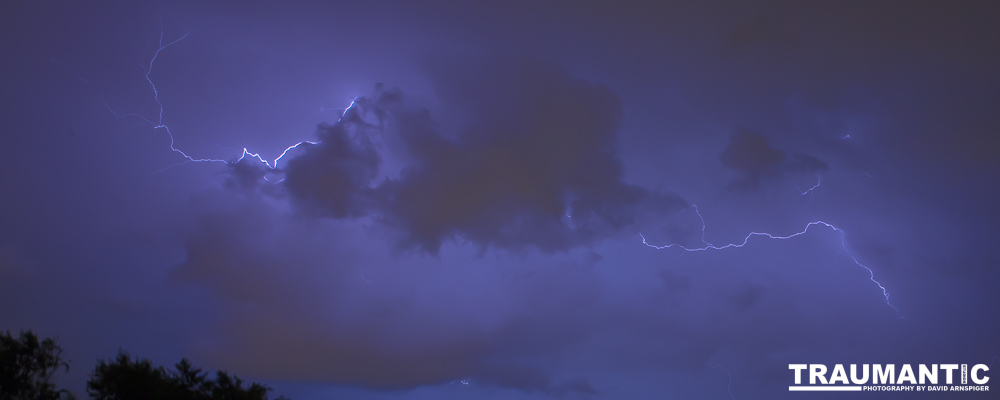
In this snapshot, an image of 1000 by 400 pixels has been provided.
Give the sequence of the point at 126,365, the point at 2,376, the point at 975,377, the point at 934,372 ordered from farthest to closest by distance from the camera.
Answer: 1. the point at 975,377
2. the point at 934,372
3. the point at 126,365
4. the point at 2,376

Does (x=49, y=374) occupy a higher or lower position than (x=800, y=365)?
lower

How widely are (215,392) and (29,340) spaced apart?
560 centimetres

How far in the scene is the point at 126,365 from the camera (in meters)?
16.7

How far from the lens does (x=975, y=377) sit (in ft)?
77.8

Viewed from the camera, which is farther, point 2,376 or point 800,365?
point 800,365

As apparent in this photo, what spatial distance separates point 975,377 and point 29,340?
3543cm

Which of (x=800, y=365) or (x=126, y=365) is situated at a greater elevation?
(x=800, y=365)

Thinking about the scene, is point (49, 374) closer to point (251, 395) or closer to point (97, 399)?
point (97, 399)

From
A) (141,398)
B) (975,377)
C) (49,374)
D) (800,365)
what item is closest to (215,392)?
(141,398)

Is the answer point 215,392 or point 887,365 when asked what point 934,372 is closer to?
point 887,365

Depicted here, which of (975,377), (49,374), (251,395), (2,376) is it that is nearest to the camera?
(2,376)

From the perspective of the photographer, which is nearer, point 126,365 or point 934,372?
point 126,365

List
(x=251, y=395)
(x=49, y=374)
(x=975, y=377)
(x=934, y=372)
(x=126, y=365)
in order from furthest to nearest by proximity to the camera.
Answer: (x=975, y=377), (x=934, y=372), (x=251, y=395), (x=126, y=365), (x=49, y=374)

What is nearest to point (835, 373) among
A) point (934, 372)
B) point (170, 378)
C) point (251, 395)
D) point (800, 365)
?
point (800, 365)
